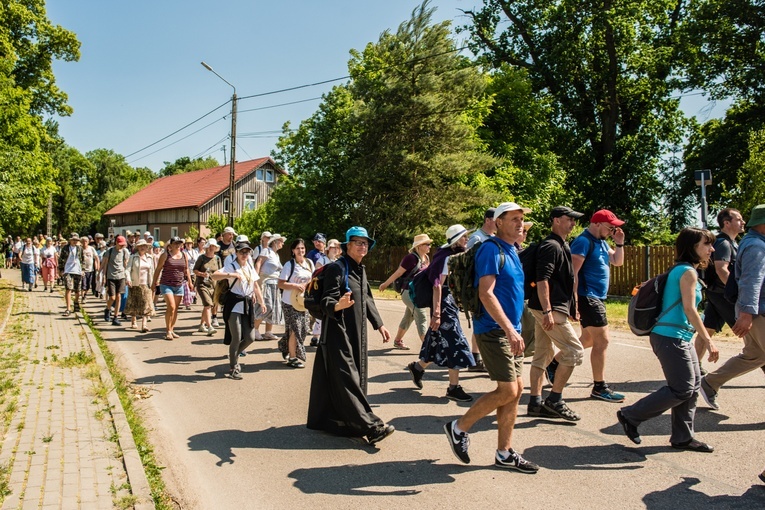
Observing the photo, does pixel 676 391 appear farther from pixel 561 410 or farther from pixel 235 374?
pixel 235 374

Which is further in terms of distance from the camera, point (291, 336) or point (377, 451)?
point (291, 336)

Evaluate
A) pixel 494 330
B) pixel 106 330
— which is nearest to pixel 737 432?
pixel 494 330

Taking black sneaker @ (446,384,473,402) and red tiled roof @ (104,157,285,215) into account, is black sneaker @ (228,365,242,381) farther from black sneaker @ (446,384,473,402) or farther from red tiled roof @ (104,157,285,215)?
red tiled roof @ (104,157,285,215)

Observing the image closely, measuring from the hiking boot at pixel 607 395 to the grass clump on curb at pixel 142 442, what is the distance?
4300 mm

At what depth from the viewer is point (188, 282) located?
1527 centimetres

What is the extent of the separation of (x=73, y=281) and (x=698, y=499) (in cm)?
1374

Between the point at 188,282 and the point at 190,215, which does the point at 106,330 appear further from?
the point at 190,215

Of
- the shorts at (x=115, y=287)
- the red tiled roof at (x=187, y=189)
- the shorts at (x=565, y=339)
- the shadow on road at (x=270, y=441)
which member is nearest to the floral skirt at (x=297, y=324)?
the shadow on road at (x=270, y=441)

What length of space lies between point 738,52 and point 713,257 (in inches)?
1071

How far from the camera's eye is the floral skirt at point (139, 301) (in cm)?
1241

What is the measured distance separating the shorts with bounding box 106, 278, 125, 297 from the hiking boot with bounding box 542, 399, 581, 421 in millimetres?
10109

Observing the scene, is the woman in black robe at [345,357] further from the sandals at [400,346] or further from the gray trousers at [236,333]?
the sandals at [400,346]

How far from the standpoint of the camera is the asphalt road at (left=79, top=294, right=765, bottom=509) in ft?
14.0

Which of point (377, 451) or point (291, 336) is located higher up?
point (291, 336)
